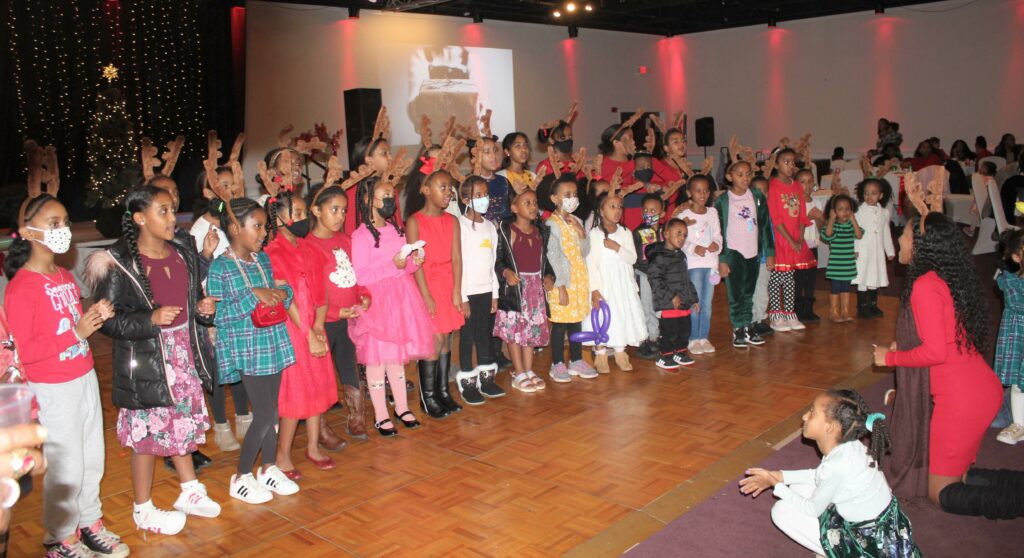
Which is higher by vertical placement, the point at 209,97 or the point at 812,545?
the point at 209,97

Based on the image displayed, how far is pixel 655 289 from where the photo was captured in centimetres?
535

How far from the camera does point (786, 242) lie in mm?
6141

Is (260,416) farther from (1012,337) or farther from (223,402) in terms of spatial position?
(1012,337)

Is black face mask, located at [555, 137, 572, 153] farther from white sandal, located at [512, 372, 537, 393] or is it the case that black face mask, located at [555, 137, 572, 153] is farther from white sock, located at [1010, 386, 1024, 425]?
white sock, located at [1010, 386, 1024, 425]

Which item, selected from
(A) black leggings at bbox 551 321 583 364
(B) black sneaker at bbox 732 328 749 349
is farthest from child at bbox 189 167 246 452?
(B) black sneaker at bbox 732 328 749 349

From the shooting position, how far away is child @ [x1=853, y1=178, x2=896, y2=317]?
641 cm

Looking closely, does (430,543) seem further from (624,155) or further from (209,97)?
(209,97)

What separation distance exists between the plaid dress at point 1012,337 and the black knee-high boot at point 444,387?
273cm

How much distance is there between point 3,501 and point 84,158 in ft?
31.5

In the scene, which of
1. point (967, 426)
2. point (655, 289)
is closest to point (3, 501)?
point (967, 426)

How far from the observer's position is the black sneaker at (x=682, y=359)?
5348mm

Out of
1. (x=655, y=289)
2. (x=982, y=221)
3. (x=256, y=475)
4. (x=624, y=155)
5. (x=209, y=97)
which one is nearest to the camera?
(x=256, y=475)

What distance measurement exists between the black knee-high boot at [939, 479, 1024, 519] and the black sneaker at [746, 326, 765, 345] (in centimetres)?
273

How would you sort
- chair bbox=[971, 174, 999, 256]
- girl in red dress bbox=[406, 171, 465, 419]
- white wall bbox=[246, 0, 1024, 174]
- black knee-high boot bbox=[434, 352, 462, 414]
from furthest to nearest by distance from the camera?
1. white wall bbox=[246, 0, 1024, 174]
2. chair bbox=[971, 174, 999, 256]
3. black knee-high boot bbox=[434, 352, 462, 414]
4. girl in red dress bbox=[406, 171, 465, 419]
